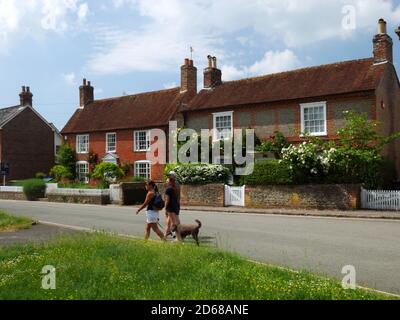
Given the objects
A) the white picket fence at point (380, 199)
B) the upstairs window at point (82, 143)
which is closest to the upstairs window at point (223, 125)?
the white picket fence at point (380, 199)

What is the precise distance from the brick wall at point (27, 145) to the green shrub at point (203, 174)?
27370 millimetres

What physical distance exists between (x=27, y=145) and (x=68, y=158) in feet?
31.9

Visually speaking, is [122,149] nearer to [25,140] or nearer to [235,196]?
[25,140]

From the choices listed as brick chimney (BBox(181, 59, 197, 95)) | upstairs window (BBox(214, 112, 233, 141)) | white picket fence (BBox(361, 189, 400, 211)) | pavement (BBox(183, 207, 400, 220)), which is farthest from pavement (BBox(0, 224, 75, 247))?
brick chimney (BBox(181, 59, 197, 95))

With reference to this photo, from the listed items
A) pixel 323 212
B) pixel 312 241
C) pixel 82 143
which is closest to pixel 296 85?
pixel 323 212

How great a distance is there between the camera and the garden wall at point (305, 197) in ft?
69.5

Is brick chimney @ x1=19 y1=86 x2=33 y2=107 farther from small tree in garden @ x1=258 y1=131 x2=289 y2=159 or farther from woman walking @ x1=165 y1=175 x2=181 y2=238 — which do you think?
woman walking @ x1=165 y1=175 x2=181 y2=238

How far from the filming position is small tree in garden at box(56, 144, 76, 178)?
1694 inches

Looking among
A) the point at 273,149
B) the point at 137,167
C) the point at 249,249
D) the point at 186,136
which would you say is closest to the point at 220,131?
the point at 186,136

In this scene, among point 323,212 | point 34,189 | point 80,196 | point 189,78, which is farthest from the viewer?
point 189,78

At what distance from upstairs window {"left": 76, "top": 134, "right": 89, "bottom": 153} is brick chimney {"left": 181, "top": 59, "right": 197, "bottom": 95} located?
11.2m

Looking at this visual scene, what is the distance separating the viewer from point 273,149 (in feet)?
92.6

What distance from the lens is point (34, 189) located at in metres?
36.1

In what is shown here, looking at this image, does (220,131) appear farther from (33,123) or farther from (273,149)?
(33,123)
